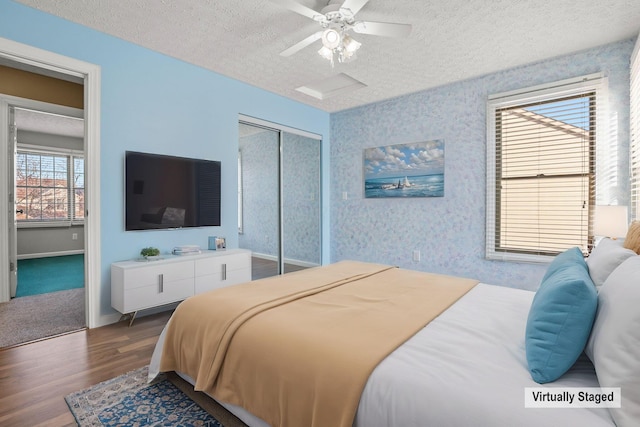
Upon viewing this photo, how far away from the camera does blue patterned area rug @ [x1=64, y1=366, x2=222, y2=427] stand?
1583 millimetres

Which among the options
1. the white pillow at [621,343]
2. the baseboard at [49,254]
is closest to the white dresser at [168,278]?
the white pillow at [621,343]

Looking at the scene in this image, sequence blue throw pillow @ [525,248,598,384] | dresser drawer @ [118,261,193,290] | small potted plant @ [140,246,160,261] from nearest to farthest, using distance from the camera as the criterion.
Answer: blue throw pillow @ [525,248,598,384] < dresser drawer @ [118,261,193,290] < small potted plant @ [140,246,160,261]

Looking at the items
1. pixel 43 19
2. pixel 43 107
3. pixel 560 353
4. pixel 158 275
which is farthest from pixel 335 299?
pixel 43 107

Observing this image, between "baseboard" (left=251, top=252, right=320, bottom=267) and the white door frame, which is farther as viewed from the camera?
"baseboard" (left=251, top=252, right=320, bottom=267)

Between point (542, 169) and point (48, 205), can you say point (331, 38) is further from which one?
point (48, 205)

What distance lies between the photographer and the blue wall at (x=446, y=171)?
3010 millimetres

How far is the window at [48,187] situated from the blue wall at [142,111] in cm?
489

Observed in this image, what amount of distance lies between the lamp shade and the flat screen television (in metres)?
3.64

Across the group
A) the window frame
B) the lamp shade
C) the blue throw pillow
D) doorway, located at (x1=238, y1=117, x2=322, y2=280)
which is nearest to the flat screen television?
doorway, located at (x1=238, y1=117, x2=322, y2=280)

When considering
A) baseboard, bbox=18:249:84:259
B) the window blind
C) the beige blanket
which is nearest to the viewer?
the beige blanket

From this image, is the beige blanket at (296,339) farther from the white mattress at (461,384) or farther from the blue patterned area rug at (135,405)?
the blue patterned area rug at (135,405)

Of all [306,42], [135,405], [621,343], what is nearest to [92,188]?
[135,405]

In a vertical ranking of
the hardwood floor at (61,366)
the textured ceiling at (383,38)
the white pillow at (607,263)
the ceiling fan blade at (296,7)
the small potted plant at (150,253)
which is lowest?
the hardwood floor at (61,366)

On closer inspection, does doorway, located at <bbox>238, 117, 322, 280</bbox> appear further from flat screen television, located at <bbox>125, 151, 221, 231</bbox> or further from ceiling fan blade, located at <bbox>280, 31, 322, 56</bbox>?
ceiling fan blade, located at <bbox>280, 31, 322, 56</bbox>
